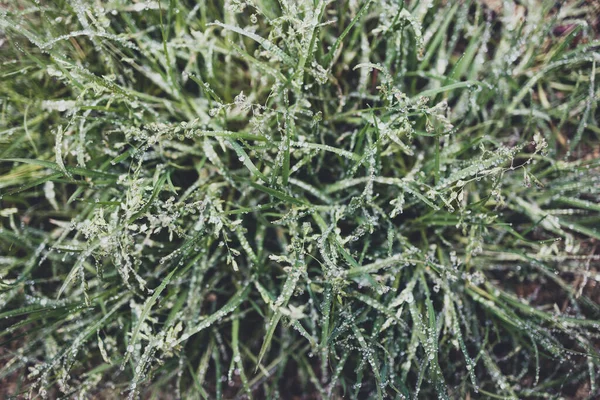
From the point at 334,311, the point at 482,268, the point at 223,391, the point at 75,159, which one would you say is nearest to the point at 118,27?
the point at 75,159

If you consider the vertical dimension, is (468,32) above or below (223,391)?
above

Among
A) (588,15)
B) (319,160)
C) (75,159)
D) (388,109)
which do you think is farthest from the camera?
(588,15)

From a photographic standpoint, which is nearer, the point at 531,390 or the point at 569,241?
the point at 531,390

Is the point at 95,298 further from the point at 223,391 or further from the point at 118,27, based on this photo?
the point at 118,27

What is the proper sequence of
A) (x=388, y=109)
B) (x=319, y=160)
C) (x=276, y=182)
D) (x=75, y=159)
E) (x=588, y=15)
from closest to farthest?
(x=388, y=109) < (x=276, y=182) < (x=319, y=160) < (x=75, y=159) < (x=588, y=15)

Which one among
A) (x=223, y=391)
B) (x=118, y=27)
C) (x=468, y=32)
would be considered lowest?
(x=223, y=391)

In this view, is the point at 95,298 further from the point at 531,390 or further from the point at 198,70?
the point at 531,390
